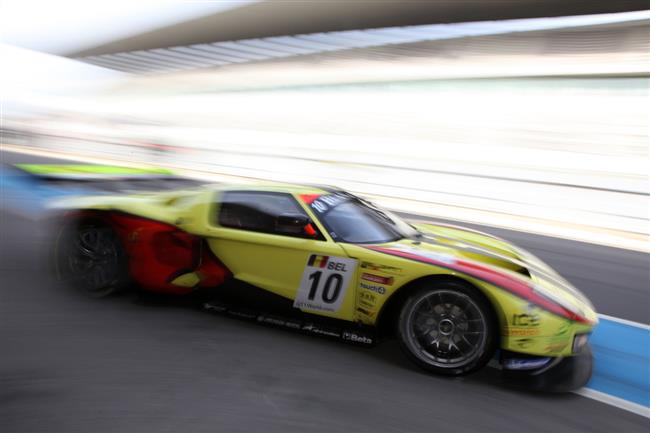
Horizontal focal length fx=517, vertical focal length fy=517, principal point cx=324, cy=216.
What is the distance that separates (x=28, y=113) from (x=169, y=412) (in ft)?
93.1

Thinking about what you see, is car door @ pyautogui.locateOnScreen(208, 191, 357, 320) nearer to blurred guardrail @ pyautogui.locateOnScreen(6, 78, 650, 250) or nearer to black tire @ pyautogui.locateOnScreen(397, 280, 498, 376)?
black tire @ pyautogui.locateOnScreen(397, 280, 498, 376)

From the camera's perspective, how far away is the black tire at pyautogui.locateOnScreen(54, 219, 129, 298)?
4.12m

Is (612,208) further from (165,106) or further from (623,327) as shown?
(165,106)

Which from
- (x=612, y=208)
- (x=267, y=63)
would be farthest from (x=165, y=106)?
(x=612, y=208)

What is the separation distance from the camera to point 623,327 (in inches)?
168

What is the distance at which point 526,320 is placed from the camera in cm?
295

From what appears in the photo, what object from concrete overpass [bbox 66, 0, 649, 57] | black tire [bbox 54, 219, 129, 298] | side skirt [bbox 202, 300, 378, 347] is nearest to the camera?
side skirt [bbox 202, 300, 378, 347]

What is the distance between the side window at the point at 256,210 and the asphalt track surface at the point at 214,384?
726mm

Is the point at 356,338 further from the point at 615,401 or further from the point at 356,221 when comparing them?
the point at 615,401

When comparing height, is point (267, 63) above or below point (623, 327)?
above

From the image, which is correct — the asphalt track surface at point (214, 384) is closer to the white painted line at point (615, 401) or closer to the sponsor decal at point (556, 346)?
the white painted line at point (615, 401)

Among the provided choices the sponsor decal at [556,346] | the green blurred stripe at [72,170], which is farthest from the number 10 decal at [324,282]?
the green blurred stripe at [72,170]

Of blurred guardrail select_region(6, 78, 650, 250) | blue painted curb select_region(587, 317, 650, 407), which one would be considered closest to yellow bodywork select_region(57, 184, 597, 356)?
blue painted curb select_region(587, 317, 650, 407)

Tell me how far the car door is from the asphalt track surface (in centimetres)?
34
